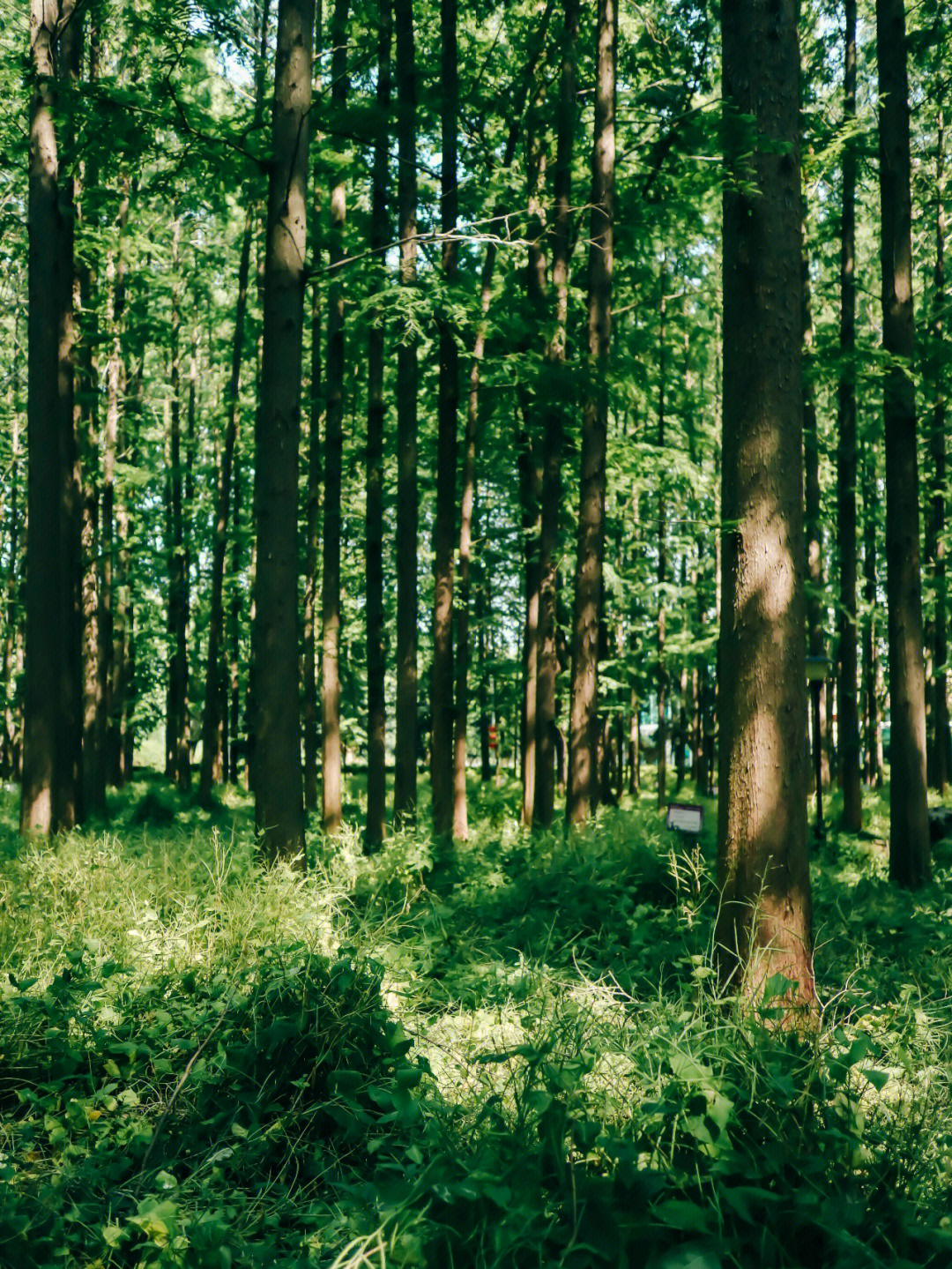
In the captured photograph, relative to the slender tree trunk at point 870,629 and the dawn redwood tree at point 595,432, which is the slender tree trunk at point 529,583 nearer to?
the dawn redwood tree at point 595,432

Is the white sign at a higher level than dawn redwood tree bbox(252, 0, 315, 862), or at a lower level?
lower

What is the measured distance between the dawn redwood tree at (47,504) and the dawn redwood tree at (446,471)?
4.66 m

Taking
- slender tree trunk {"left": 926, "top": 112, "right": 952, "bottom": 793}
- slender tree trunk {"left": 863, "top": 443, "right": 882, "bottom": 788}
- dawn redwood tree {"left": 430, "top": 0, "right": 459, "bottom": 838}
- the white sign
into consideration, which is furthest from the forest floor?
slender tree trunk {"left": 863, "top": 443, "right": 882, "bottom": 788}

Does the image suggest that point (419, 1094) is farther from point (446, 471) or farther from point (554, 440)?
point (554, 440)

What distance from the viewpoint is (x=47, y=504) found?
9.84m

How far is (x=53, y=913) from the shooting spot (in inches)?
236

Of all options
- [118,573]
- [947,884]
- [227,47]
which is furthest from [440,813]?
[118,573]

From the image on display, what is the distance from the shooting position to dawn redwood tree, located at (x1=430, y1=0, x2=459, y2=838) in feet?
40.1

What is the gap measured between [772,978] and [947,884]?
7.44m

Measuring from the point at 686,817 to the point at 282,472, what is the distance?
4412 mm

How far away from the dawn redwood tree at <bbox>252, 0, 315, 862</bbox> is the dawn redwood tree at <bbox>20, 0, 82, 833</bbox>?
3.50m

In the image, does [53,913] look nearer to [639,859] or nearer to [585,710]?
[639,859]

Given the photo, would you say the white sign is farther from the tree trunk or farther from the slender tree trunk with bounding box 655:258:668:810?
the tree trunk

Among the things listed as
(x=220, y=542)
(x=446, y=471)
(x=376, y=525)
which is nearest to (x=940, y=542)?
(x=446, y=471)
